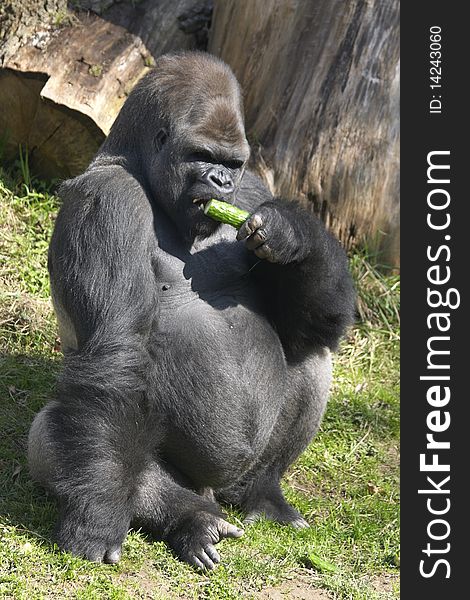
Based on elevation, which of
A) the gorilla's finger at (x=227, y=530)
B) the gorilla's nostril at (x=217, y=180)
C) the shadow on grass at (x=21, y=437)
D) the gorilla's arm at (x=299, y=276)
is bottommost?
the shadow on grass at (x=21, y=437)

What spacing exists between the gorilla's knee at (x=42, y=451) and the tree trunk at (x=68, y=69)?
2.54m

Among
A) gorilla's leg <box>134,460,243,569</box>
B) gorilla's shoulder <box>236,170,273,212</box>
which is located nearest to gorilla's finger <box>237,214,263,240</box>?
gorilla's shoulder <box>236,170,273,212</box>

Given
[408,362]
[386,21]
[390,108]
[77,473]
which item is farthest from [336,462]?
[386,21]

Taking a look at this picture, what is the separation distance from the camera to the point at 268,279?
454 centimetres

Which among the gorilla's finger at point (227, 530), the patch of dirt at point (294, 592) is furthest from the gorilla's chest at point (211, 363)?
the patch of dirt at point (294, 592)

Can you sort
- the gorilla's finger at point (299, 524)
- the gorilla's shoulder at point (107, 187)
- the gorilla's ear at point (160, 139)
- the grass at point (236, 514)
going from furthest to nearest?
the gorilla's finger at point (299, 524)
the gorilla's ear at point (160, 139)
the gorilla's shoulder at point (107, 187)
the grass at point (236, 514)

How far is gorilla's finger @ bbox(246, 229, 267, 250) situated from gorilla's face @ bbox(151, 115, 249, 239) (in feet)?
0.73

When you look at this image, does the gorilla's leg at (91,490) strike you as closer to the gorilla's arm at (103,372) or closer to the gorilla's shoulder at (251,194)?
the gorilla's arm at (103,372)

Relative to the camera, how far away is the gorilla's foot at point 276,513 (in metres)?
4.50

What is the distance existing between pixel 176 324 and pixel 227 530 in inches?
34.9

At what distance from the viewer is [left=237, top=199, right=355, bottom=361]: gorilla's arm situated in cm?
399

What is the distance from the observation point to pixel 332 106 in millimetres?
6430

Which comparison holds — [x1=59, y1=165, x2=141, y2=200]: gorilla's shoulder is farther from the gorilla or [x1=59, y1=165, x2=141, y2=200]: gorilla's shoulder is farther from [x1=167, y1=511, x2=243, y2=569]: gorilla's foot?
[x1=167, y1=511, x2=243, y2=569]: gorilla's foot

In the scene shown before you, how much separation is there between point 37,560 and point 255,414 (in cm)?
110
